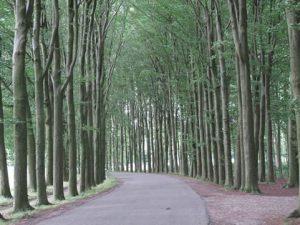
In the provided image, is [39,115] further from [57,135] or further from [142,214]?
[142,214]

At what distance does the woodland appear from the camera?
15.3m

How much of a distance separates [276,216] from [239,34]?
948cm

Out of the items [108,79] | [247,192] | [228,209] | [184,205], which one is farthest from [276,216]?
[108,79]

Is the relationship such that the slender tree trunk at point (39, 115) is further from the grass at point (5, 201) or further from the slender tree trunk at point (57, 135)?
the grass at point (5, 201)

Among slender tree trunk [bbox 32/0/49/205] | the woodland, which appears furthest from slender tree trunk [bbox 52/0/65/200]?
slender tree trunk [bbox 32/0/49/205]

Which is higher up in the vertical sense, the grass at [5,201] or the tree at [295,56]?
the tree at [295,56]

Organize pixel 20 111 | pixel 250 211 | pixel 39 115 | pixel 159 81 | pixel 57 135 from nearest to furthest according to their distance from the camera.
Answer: pixel 250 211, pixel 20 111, pixel 39 115, pixel 57 135, pixel 159 81

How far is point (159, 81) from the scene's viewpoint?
1758 inches

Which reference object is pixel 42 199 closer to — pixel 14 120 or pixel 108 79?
pixel 14 120

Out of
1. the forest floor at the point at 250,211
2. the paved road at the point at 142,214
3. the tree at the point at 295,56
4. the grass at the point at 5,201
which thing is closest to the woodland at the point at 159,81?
the tree at the point at 295,56

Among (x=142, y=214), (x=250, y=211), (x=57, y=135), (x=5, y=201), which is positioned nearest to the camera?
(x=142, y=214)

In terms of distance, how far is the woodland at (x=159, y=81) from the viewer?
603 inches

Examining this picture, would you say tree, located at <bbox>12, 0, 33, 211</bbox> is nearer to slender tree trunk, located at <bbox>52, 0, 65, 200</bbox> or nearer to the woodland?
the woodland

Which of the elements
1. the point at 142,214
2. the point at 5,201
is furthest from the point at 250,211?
the point at 5,201
